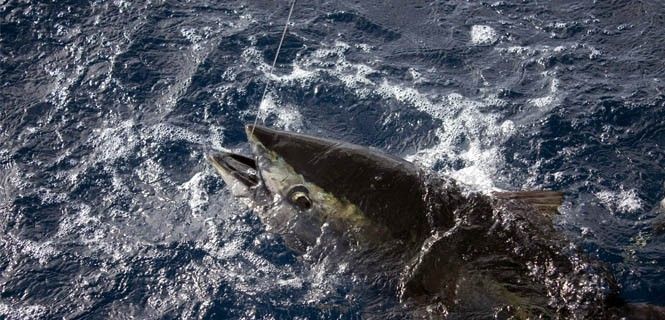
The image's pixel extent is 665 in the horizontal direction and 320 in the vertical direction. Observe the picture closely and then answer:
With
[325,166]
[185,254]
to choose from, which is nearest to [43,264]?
[185,254]

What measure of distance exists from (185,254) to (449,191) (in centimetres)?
242

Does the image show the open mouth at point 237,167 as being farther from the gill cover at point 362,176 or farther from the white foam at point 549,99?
the white foam at point 549,99

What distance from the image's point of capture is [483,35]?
347 inches

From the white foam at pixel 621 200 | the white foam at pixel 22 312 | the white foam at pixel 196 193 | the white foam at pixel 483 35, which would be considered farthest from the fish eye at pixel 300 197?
the white foam at pixel 483 35

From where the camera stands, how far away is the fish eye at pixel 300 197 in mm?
5375

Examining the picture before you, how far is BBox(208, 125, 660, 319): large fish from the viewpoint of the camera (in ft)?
15.6

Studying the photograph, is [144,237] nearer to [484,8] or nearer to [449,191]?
[449,191]

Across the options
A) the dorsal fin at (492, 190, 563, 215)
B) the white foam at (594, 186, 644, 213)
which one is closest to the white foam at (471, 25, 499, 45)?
the white foam at (594, 186, 644, 213)

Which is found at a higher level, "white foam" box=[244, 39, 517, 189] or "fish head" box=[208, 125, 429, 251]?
"fish head" box=[208, 125, 429, 251]

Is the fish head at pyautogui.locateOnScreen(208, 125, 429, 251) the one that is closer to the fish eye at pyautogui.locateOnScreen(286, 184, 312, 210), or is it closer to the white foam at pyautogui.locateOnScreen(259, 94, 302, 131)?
the fish eye at pyautogui.locateOnScreen(286, 184, 312, 210)

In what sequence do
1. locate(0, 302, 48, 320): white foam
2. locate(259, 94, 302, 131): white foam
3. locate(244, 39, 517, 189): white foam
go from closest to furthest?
locate(0, 302, 48, 320): white foam
locate(244, 39, 517, 189): white foam
locate(259, 94, 302, 131): white foam

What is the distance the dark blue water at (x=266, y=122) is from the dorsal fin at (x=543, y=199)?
1038 millimetres

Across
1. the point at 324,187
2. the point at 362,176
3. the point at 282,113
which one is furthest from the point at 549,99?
the point at 324,187

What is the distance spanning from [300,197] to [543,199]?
5.70 ft
